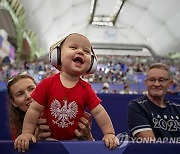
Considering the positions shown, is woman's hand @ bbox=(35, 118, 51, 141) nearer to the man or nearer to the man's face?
the man

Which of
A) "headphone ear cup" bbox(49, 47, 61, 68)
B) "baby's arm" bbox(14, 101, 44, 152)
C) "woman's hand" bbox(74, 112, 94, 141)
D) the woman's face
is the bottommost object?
"woman's hand" bbox(74, 112, 94, 141)

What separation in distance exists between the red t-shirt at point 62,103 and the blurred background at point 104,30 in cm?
777

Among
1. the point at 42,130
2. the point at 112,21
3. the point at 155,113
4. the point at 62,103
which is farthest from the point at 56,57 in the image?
the point at 112,21

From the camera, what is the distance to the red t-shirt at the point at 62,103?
1.64m

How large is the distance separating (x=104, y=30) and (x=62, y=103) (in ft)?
98.4

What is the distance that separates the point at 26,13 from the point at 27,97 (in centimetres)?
1778

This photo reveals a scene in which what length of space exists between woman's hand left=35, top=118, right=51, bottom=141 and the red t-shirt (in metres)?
0.02

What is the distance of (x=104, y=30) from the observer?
3123 centimetres

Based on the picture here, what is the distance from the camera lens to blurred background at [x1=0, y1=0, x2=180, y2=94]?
48.5 feet

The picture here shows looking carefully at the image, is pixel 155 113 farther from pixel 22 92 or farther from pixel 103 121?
pixel 22 92

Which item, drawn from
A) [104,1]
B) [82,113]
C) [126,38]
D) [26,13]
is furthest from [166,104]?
[126,38]

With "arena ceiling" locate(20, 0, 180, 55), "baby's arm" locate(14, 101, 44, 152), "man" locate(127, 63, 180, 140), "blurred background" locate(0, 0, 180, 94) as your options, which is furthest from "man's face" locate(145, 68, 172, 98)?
"arena ceiling" locate(20, 0, 180, 55)

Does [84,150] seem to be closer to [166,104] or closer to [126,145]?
[126,145]

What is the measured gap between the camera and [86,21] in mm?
29297
